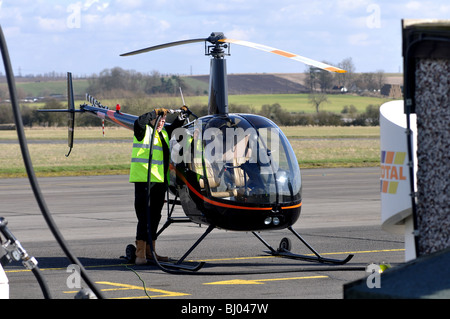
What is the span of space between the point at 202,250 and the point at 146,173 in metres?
1.79

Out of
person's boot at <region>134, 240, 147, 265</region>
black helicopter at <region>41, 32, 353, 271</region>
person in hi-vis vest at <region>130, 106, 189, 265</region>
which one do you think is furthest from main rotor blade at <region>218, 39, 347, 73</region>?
person's boot at <region>134, 240, 147, 265</region>

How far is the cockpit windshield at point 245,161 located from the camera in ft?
28.9

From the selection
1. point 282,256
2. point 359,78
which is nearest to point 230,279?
point 282,256

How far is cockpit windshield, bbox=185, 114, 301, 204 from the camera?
8.81 meters

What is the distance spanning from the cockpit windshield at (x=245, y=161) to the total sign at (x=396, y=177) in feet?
14.6

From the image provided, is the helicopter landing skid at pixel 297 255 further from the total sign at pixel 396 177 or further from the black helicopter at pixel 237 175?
the total sign at pixel 396 177

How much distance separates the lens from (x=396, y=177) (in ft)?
13.5

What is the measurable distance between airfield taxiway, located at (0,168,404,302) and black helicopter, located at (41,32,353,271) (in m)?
0.48

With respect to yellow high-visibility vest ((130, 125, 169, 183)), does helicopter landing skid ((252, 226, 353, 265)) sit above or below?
below

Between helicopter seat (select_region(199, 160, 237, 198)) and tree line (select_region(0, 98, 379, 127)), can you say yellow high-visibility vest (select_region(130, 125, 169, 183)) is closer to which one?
helicopter seat (select_region(199, 160, 237, 198))

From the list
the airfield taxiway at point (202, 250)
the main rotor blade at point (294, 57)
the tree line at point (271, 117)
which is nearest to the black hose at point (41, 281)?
the airfield taxiway at point (202, 250)

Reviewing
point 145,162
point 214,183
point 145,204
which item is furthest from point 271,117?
point 214,183
